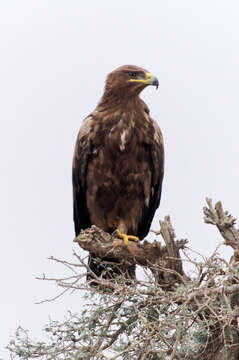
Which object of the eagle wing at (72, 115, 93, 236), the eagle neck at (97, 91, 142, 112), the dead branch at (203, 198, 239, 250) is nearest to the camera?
the dead branch at (203, 198, 239, 250)

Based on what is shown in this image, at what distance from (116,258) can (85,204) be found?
107 centimetres

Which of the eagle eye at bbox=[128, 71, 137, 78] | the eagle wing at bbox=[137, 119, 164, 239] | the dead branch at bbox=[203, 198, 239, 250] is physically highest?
the eagle eye at bbox=[128, 71, 137, 78]

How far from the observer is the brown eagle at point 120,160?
22.8 feet

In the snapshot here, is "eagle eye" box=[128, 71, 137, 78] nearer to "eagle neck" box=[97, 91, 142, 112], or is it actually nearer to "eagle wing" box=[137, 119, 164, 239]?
"eagle neck" box=[97, 91, 142, 112]

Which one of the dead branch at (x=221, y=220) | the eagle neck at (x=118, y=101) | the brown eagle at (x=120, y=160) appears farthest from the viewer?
the eagle neck at (x=118, y=101)

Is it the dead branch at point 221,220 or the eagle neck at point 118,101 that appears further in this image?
the eagle neck at point 118,101

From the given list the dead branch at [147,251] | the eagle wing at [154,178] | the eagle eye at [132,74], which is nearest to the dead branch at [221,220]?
the dead branch at [147,251]

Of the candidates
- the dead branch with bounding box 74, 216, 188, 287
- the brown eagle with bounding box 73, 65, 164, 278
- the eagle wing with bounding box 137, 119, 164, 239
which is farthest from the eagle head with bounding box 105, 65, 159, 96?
the dead branch with bounding box 74, 216, 188, 287

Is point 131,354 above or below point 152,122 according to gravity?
below

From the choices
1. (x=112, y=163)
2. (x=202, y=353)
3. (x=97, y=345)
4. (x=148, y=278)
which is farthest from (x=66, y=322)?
(x=112, y=163)

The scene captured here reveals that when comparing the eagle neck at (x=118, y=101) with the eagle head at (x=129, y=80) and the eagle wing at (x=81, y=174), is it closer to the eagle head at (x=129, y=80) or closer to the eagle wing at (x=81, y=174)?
the eagle head at (x=129, y=80)

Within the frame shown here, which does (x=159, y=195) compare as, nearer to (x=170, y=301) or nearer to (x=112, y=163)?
(x=112, y=163)

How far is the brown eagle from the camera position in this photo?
694cm

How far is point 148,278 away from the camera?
5516 mm
